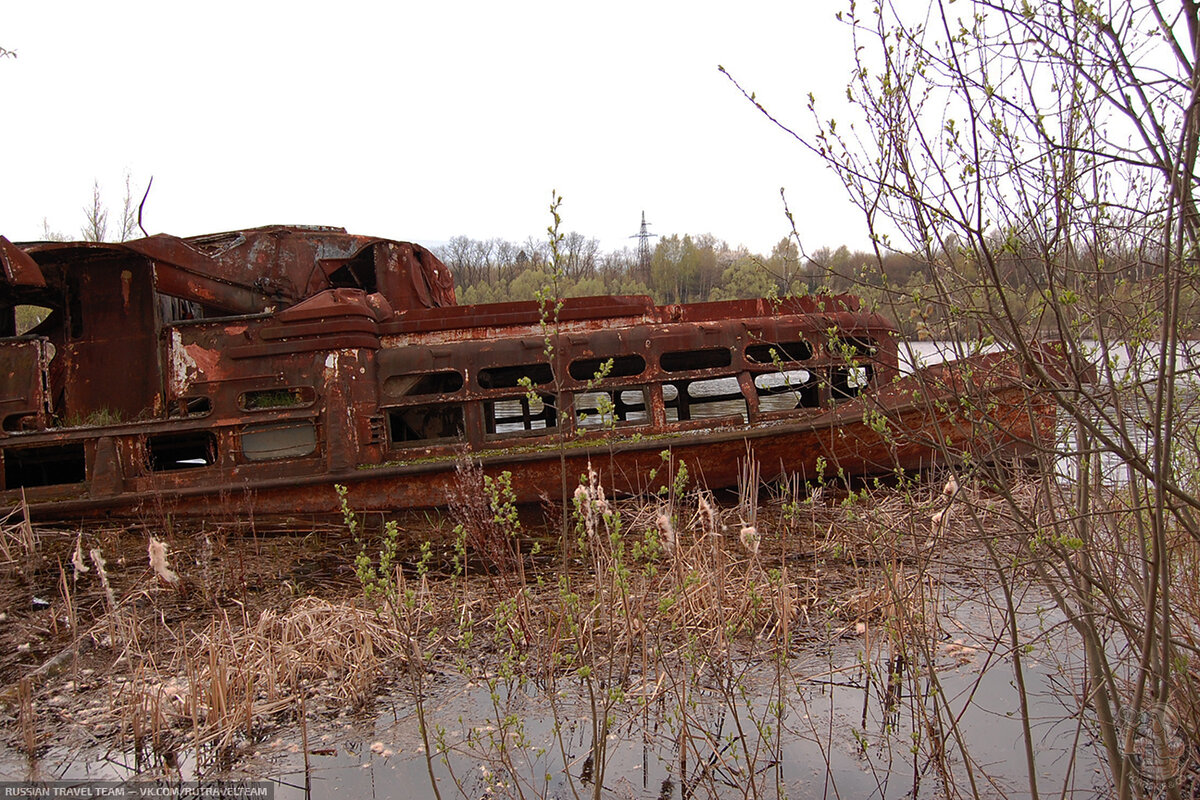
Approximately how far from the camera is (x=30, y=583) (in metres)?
5.52

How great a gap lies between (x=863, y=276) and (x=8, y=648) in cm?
463

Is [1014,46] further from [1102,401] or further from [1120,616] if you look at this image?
[1120,616]

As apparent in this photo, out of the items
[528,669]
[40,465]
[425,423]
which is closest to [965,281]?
[528,669]

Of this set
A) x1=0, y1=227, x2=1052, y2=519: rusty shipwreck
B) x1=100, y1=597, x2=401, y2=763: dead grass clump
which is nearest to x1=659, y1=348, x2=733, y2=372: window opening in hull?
x1=0, y1=227, x2=1052, y2=519: rusty shipwreck

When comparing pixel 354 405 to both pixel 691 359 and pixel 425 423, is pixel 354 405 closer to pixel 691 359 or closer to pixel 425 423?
pixel 425 423

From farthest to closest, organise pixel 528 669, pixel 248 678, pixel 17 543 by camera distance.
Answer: pixel 17 543
pixel 528 669
pixel 248 678

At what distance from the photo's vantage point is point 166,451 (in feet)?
25.5

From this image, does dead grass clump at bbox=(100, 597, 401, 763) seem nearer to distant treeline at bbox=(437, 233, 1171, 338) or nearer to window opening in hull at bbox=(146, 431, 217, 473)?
distant treeline at bbox=(437, 233, 1171, 338)

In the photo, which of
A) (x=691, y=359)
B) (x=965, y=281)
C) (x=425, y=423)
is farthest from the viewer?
(x=691, y=359)

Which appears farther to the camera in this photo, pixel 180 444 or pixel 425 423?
pixel 425 423

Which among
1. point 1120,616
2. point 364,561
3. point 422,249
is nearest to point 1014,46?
point 1120,616

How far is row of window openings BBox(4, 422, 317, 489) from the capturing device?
21.9 ft

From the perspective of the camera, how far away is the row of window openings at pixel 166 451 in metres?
6.68

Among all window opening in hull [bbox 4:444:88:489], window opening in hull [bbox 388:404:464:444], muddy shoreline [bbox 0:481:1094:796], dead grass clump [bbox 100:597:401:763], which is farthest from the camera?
window opening in hull [bbox 388:404:464:444]
